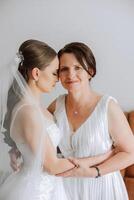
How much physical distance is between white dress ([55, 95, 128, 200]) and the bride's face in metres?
0.26

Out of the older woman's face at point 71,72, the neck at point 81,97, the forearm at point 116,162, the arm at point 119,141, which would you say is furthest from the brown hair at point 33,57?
the forearm at point 116,162

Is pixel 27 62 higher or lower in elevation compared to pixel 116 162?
higher

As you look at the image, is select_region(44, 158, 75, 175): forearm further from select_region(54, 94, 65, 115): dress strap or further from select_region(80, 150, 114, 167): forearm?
select_region(54, 94, 65, 115): dress strap

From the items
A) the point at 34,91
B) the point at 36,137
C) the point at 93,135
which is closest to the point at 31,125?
the point at 36,137

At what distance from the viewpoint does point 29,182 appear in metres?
1.66

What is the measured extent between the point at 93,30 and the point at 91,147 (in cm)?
139

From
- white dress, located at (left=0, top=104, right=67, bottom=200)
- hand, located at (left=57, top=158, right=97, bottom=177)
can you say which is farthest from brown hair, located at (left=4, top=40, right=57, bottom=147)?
hand, located at (left=57, top=158, right=97, bottom=177)

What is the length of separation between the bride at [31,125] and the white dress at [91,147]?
156 millimetres

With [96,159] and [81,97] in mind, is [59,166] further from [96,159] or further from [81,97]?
[81,97]

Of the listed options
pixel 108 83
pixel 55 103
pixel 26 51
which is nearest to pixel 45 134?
pixel 26 51

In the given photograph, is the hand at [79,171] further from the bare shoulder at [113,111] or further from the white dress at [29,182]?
the bare shoulder at [113,111]

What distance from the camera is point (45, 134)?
159cm

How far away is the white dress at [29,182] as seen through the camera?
1.63 m

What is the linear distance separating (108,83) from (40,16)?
2.58 feet
